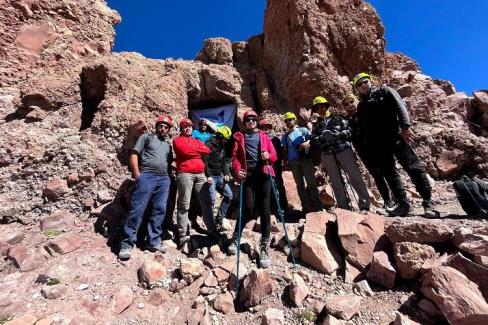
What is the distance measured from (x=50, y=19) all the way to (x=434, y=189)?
12989mm

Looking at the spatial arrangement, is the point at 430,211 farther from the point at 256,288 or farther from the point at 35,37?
the point at 35,37

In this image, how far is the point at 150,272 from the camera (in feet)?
14.6

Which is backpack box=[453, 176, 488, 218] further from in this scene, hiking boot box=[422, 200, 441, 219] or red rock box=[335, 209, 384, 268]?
red rock box=[335, 209, 384, 268]

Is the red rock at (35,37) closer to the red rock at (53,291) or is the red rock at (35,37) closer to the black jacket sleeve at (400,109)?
the red rock at (53,291)

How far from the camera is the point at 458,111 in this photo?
950 centimetres

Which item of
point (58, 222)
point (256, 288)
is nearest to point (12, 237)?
point (58, 222)

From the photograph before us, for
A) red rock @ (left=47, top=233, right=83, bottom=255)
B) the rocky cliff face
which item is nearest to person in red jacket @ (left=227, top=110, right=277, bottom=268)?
red rock @ (left=47, top=233, right=83, bottom=255)

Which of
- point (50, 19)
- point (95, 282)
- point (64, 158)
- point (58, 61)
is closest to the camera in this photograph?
point (95, 282)

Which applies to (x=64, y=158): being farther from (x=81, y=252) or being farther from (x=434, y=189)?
(x=434, y=189)

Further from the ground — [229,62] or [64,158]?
[229,62]

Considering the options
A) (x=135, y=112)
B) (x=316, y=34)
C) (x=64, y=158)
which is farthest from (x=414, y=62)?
(x=64, y=158)

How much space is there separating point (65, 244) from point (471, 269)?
240 inches

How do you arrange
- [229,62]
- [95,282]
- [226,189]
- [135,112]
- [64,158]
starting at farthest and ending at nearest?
[229,62] < [135,112] < [64,158] < [226,189] < [95,282]

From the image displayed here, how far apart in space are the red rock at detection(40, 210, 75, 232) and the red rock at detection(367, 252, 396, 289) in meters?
Result: 5.67
